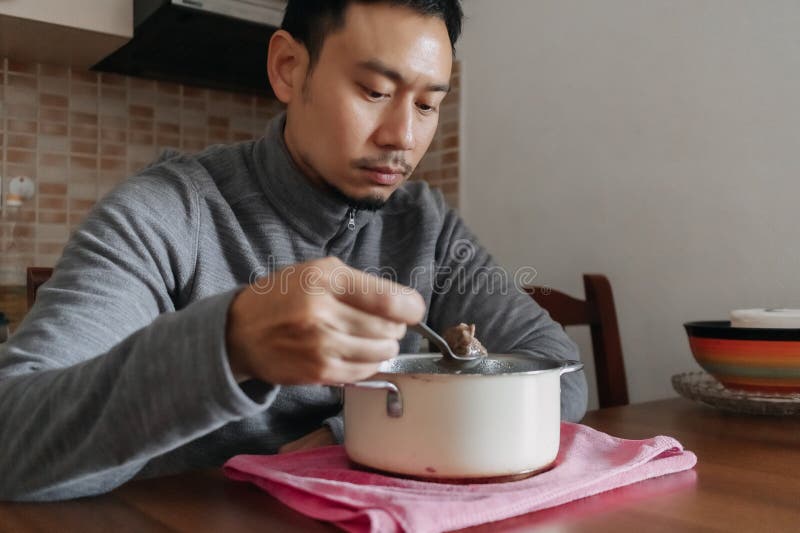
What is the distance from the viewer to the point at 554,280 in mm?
1730

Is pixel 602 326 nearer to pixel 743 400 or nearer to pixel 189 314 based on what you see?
pixel 743 400

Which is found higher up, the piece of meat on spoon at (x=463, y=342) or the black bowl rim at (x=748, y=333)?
the piece of meat on spoon at (x=463, y=342)

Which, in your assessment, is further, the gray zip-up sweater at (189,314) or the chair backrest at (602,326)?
the chair backrest at (602,326)

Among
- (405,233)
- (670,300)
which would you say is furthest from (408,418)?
(670,300)

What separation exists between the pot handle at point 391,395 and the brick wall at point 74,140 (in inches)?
58.6

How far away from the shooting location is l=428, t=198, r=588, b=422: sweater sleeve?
1.08 meters

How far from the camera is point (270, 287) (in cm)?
52

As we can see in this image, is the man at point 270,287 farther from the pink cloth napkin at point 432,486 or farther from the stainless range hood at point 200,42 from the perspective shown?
the stainless range hood at point 200,42

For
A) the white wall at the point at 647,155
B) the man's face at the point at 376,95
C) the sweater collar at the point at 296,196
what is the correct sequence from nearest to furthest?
the man's face at the point at 376,95, the sweater collar at the point at 296,196, the white wall at the point at 647,155

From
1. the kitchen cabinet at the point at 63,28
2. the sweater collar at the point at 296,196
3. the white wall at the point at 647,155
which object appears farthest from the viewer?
the kitchen cabinet at the point at 63,28

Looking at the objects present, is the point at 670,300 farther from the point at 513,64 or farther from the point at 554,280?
the point at 513,64

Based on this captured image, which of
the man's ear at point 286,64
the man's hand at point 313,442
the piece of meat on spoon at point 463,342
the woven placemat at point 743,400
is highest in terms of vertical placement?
the man's ear at point 286,64

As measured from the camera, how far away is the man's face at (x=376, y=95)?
950 millimetres

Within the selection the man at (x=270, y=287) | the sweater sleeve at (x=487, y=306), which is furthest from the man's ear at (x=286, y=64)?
the sweater sleeve at (x=487, y=306)
